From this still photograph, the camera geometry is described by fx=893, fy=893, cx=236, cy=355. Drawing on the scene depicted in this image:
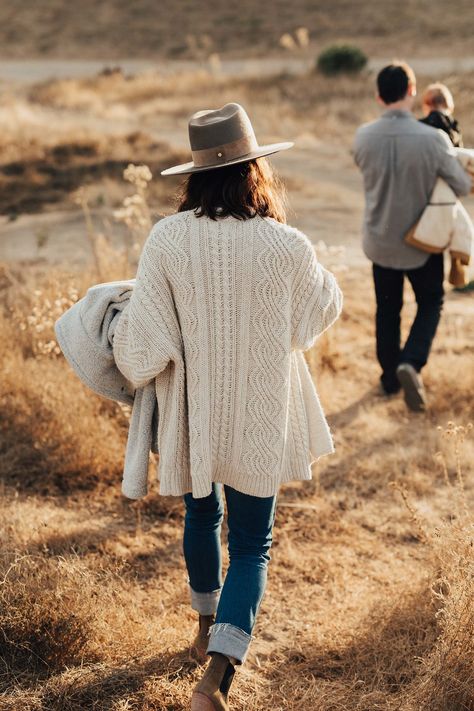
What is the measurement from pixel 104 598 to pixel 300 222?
725 centimetres

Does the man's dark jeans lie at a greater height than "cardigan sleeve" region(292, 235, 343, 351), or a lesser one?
lesser

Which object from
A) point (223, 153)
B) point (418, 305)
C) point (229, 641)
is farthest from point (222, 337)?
point (418, 305)

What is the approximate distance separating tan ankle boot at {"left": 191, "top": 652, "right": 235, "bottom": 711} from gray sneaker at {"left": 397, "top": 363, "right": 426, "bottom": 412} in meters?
2.76

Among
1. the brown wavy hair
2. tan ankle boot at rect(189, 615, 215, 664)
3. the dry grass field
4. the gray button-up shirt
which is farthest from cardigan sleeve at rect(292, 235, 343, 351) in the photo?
the gray button-up shirt

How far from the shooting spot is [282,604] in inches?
135

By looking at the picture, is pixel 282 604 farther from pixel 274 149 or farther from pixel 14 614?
pixel 274 149

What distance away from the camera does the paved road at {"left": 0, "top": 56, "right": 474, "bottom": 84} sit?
917 inches

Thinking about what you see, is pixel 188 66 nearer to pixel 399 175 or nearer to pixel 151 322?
pixel 399 175

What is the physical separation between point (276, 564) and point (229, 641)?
48.0 inches

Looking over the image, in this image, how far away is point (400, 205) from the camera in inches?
194

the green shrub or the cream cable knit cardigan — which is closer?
the cream cable knit cardigan

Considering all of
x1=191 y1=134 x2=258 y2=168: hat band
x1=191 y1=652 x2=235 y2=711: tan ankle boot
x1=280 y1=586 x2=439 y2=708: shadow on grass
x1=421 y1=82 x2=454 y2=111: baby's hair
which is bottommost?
x1=280 y1=586 x2=439 y2=708: shadow on grass

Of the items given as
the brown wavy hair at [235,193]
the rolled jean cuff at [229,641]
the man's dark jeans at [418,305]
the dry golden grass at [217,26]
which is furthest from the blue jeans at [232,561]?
the dry golden grass at [217,26]

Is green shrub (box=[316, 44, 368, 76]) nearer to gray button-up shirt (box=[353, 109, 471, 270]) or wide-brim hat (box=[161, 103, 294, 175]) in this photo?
gray button-up shirt (box=[353, 109, 471, 270])
